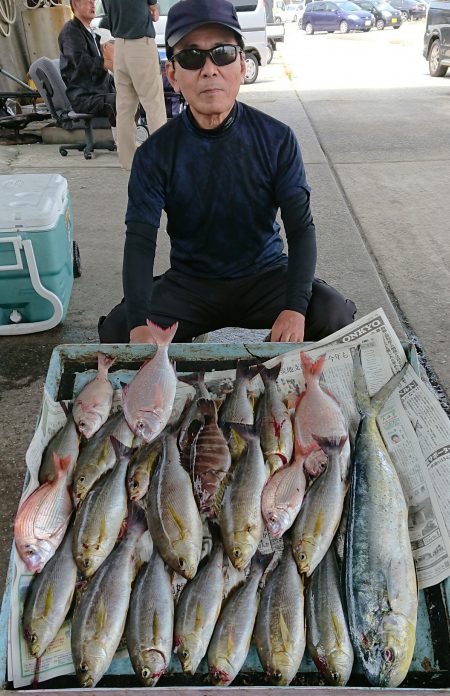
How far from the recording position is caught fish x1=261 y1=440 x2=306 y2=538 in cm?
154

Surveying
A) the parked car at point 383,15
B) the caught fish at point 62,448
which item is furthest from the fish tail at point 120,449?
the parked car at point 383,15

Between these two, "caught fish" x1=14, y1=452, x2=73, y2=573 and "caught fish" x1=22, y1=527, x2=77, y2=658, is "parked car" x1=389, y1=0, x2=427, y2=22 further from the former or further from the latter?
"caught fish" x1=22, y1=527, x2=77, y2=658

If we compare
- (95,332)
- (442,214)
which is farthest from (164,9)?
(95,332)

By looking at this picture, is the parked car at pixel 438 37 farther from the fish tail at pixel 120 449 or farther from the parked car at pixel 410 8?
the parked car at pixel 410 8

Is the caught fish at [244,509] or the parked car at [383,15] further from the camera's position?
the parked car at [383,15]

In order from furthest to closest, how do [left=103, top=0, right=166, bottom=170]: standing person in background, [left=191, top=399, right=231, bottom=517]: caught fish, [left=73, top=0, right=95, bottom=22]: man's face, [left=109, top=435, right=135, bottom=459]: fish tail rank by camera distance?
[left=73, top=0, right=95, bottom=22]: man's face, [left=103, top=0, right=166, bottom=170]: standing person in background, [left=109, top=435, right=135, bottom=459]: fish tail, [left=191, top=399, right=231, bottom=517]: caught fish

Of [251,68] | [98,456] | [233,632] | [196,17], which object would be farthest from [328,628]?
[251,68]

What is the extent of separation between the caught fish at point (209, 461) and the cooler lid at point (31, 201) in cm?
156

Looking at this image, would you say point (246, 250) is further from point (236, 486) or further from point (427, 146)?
point (427, 146)

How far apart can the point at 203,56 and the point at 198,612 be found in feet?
5.80

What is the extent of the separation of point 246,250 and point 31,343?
1.42 metres

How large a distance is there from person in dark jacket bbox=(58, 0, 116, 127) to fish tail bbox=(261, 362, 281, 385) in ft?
18.2

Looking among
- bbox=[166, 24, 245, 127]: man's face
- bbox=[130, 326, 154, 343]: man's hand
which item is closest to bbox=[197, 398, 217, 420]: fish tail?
bbox=[130, 326, 154, 343]: man's hand

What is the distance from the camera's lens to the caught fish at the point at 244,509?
1.50 meters
